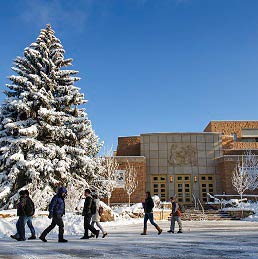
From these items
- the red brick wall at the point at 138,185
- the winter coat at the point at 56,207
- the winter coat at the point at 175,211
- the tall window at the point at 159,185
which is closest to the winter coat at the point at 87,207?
the winter coat at the point at 56,207

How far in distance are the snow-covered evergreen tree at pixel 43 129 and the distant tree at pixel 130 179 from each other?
30.8 ft

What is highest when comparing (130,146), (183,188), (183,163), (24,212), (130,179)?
(130,146)

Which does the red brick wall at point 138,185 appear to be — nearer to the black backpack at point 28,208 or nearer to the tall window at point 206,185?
the tall window at point 206,185

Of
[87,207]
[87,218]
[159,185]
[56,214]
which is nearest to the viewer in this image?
[56,214]

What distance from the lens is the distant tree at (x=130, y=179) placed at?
33278 mm

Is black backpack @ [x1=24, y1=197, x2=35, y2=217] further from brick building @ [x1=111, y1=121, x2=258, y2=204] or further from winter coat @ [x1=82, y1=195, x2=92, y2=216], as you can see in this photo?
brick building @ [x1=111, y1=121, x2=258, y2=204]

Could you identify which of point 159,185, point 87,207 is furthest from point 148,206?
point 159,185

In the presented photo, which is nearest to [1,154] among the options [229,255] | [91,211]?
[91,211]

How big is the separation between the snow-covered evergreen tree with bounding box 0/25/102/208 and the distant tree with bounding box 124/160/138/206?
30.8ft

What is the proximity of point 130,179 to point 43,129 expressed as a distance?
560 inches

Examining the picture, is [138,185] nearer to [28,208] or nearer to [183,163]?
[183,163]

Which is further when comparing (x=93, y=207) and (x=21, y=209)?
(x=93, y=207)

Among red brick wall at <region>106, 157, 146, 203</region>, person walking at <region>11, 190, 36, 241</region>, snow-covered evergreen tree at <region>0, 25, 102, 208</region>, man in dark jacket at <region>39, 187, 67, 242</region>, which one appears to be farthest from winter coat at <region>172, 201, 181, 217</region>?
red brick wall at <region>106, 157, 146, 203</region>

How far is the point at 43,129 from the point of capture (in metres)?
21.7
